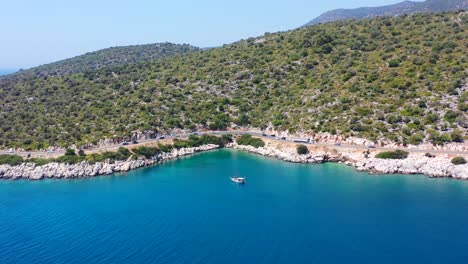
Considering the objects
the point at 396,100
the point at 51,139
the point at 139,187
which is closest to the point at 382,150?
the point at 396,100

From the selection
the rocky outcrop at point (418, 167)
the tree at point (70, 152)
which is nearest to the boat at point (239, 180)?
the rocky outcrop at point (418, 167)

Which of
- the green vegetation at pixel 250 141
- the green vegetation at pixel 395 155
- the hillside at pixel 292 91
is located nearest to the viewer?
the green vegetation at pixel 395 155

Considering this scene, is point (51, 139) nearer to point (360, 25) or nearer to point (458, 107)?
point (458, 107)

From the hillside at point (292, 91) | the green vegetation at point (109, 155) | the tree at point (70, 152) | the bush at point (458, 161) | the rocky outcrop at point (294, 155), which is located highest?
the hillside at point (292, 91)

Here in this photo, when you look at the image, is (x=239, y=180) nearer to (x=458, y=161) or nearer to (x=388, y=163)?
(x=388, y=163)

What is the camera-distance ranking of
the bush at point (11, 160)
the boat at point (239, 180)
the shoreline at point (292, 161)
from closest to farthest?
the shoreline at point (292, 161)
the boat at point (239, 180)
the bush at point (11, 160)

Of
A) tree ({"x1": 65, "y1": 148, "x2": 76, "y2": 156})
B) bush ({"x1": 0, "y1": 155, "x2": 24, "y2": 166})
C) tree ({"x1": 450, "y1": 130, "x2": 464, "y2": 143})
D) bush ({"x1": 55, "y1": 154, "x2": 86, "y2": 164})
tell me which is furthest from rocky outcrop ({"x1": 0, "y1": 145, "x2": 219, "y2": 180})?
tree ({"x1": 450, "y1": 130, "x2": 464, "y2": 143})

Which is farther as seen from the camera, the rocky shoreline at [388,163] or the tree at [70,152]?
the tree at [70,152]

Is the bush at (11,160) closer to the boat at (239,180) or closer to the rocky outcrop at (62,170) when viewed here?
the rocky outcrop at (62,170)
